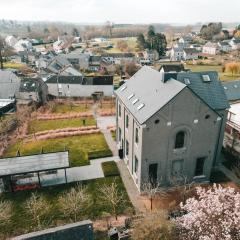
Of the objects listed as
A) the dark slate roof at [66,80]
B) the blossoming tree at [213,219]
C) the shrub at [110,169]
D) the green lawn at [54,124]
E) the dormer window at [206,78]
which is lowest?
the green lawn at [54,124]

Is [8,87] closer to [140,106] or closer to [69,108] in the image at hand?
[69,108]

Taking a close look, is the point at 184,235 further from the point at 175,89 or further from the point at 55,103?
the point at 55,103

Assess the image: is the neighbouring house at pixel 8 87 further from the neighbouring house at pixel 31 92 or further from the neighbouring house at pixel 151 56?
the neighbouring house at pixel 151 56

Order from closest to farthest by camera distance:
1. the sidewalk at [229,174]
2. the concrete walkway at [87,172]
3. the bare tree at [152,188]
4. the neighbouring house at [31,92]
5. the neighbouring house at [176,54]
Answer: the bare tree at [152,188], the sidewalk at [229,174], the concrete walkway at [87,172], the neighbouring house at [31,92], the neighbouring house at [176,54]

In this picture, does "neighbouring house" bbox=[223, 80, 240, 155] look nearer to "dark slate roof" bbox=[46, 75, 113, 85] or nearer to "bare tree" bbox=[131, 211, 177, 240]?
"bare tree" bbox=[131, 211, 177, 240]

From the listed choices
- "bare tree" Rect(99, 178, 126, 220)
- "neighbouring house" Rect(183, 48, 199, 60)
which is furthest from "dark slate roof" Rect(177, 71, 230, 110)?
"neighbouring house" Rect(183, 48, 199, 60)

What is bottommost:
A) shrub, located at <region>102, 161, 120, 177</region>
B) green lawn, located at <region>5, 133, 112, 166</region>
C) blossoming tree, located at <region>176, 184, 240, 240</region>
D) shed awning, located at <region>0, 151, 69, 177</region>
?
green lawn, located at <region>5, 133, 112, 166</region>

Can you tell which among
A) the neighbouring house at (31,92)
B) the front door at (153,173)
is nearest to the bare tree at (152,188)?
the front door at (153,173)
